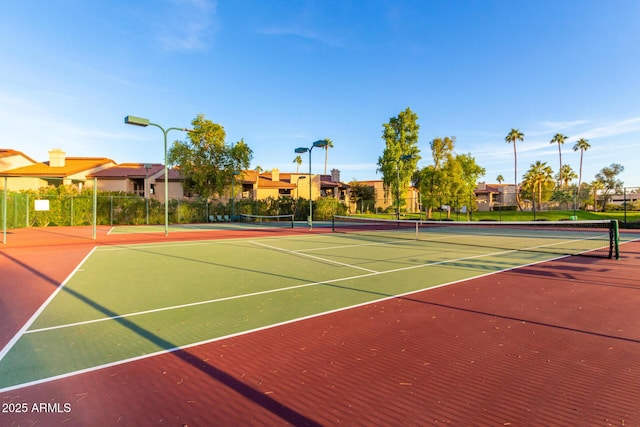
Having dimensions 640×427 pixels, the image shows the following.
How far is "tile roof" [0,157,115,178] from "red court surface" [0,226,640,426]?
42.6 m

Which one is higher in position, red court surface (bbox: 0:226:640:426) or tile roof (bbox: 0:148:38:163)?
tile roof (bbox: 0:148:38:163)

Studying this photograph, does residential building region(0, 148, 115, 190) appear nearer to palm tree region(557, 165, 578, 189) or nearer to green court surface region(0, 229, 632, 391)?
green court surface region(0, 229, 632, 391)

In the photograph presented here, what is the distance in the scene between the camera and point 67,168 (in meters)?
41.9

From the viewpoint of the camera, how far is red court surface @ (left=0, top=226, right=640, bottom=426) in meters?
2.82

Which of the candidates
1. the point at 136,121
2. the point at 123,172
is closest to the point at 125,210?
the point at 123,172

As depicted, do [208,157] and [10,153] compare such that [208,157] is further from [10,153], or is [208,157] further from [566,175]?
[566,175]

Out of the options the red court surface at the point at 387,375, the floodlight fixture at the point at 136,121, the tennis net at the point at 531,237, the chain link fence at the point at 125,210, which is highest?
the floodlight fixture at the point at 136,121

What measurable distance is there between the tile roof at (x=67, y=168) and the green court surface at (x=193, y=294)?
3529 centimetres

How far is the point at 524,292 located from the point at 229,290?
604 cm

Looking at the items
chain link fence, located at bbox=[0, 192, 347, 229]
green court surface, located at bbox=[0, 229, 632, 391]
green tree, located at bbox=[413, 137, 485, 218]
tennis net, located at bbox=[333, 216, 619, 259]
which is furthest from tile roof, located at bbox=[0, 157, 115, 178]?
green tree, located at bbox=[413, 137, 485, 218]

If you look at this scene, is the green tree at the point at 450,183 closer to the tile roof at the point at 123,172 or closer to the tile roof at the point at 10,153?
the tile roof at the point at 123,172

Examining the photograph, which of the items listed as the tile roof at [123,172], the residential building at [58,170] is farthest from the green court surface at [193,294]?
the residential building at [58,170]

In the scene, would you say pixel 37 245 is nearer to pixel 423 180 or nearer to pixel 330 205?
pixel 330 205

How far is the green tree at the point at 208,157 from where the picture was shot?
3531 centimetres
